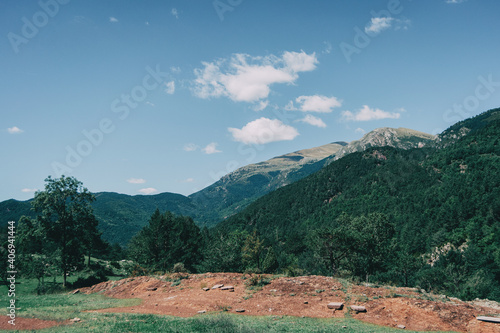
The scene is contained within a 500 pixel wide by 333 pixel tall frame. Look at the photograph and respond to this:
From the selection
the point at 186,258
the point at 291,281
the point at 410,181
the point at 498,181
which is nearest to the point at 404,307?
the point at 291,281

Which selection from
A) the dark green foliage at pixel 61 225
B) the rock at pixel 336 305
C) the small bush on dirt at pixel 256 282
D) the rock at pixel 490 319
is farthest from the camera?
the dark green foliage at pixel 61 225

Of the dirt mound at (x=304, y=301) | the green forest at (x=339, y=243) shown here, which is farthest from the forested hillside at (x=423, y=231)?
the dirt mound at (x=304, y=301)

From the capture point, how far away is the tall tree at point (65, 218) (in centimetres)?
3719

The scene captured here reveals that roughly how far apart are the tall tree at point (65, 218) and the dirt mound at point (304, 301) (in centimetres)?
1535

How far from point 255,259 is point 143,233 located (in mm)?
22491

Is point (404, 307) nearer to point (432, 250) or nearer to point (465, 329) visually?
point (465, 329)

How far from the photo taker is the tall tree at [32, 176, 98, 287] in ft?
122

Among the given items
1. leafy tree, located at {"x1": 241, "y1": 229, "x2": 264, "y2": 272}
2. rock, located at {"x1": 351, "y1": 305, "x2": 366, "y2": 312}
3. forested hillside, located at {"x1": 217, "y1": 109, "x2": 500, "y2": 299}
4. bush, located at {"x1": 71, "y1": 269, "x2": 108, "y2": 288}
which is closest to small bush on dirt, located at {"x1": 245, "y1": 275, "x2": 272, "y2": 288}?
rock, located at {"x1": 351, "y1": 305, "x2": 366, "y2": 312}

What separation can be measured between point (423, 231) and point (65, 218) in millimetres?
130666

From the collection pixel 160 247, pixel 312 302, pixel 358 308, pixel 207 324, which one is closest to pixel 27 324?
pixel 207 324

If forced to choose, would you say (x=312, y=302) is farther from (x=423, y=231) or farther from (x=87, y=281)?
(x=423, y=231)

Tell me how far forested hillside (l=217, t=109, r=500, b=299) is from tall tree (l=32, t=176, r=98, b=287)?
32.2 meters

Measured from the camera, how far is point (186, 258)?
5384 cm

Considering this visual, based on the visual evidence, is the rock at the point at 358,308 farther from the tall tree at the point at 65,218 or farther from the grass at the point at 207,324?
the tall tree at the point at 65,218
